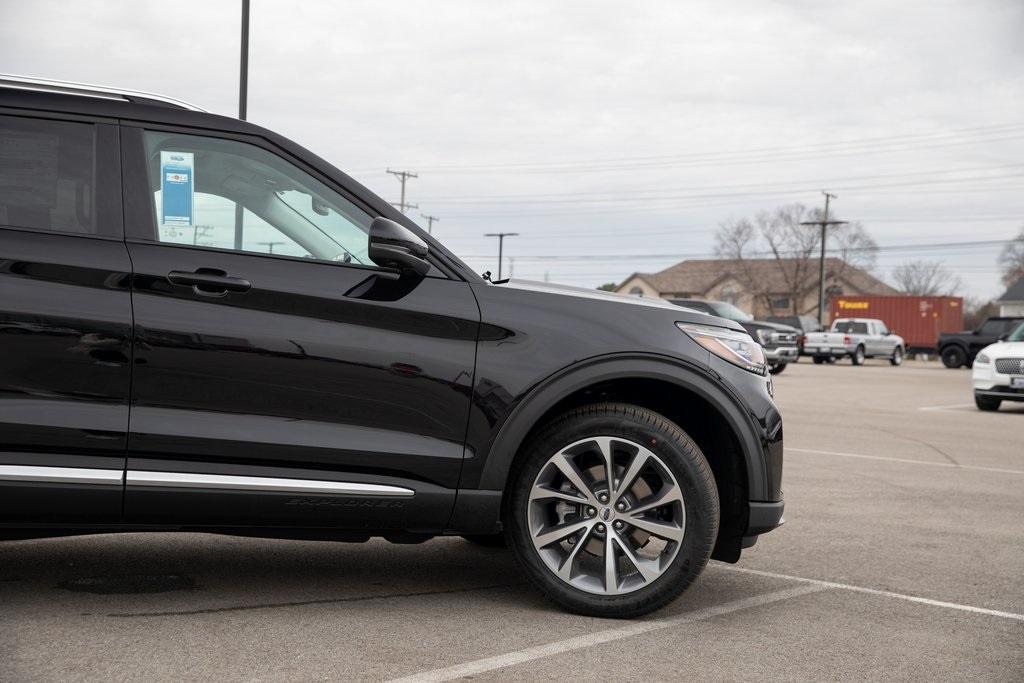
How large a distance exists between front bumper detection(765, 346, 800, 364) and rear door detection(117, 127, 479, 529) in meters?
25.1

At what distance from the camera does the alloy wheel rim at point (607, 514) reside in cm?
436

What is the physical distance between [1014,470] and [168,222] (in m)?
8.14

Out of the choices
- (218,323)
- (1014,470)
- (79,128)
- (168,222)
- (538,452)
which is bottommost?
(1014,470)

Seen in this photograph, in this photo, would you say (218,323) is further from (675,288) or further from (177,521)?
(675,288)

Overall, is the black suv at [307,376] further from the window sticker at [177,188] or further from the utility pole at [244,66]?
the utility pole at [244,66]

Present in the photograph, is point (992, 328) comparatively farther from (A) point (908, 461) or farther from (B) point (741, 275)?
(B) point (741, 275)

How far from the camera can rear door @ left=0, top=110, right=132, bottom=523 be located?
154 inches

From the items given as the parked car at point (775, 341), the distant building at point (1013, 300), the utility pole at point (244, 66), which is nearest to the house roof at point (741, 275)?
the distant building at point (1013, 300)

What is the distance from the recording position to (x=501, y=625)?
14.0ft

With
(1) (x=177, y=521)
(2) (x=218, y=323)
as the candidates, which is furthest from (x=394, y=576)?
(2) (x=218, y=323)

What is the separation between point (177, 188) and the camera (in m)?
4.27

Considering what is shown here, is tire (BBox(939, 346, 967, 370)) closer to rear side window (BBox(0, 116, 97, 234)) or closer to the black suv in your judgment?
the black suv

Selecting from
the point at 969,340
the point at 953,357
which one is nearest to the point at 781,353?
the point at 969,340

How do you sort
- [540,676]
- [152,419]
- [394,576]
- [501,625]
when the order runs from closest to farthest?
[540,676], [152,419], [501,625], [394,576]
